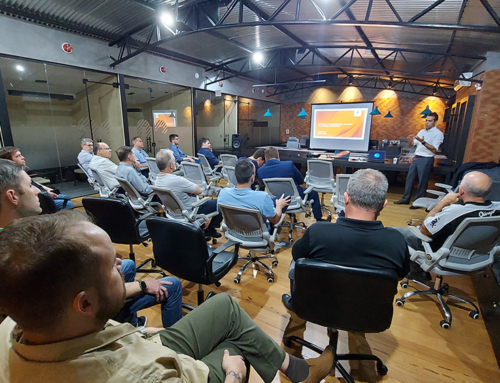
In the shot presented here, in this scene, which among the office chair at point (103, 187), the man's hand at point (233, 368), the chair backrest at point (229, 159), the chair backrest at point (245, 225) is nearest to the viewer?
the man's hand at point (233, 368)

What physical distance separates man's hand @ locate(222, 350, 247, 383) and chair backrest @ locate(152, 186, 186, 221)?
1.84m

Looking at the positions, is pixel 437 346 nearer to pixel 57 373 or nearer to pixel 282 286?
pixel 282 286

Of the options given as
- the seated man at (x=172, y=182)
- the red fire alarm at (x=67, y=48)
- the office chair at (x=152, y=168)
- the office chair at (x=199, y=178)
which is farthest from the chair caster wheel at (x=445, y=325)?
the red fire alarm at (x=67, y=48)

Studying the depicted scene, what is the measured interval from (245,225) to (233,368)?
1369 millimetres

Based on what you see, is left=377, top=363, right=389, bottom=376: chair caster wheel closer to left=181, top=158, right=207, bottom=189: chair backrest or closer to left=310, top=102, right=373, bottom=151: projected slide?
left=181, top=158, right=207, bottom=189: chair backrest

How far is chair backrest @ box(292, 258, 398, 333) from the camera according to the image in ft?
3.86

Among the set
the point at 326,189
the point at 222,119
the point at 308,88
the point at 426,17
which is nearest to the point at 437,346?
the point at 326,189

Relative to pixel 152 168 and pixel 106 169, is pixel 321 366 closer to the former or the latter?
pixel 106 169

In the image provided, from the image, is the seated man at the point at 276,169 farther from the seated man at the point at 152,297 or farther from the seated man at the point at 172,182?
the seated man at the point at 152,297

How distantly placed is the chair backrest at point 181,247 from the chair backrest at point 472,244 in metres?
1.79

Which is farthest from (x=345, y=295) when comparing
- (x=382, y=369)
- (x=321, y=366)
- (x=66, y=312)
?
(x=66, y=312)

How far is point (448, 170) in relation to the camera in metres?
5.33

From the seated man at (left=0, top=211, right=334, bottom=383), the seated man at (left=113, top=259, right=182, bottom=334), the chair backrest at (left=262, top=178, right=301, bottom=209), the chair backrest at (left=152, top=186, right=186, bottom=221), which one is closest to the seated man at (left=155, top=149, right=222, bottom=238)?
the chair backrest at (left=152, top=186, right=186, bottom=221)

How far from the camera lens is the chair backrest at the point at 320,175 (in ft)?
13.6
